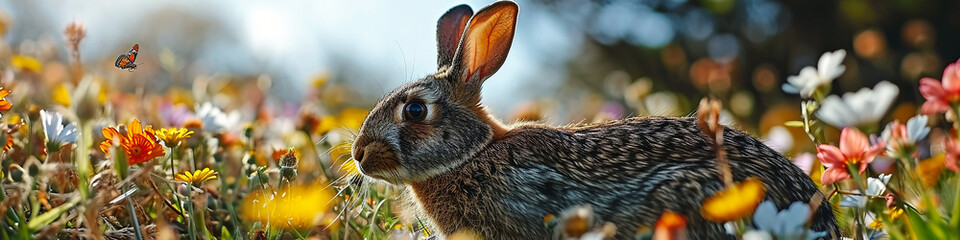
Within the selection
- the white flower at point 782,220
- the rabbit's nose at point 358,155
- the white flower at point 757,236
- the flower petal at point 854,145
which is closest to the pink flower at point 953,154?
the flower petal at point 854,145

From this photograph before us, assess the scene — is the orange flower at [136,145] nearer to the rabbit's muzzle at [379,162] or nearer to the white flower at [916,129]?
the rabbit's muzzle at [379,162]

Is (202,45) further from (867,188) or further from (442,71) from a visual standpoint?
(867,188)

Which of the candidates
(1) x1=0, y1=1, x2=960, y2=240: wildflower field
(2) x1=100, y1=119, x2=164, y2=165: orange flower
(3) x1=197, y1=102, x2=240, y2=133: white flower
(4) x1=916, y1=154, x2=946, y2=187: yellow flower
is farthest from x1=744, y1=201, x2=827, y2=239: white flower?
(3) x1=197, y1=102, x2=240, y2=133: white flower

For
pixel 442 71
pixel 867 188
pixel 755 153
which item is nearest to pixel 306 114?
pixel 442 71

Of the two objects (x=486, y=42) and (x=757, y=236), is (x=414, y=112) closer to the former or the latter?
(x=486, y=42)

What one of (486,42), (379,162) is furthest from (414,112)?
(486,42)

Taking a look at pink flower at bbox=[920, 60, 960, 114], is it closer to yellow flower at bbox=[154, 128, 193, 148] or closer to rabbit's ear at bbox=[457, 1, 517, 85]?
rabbit's ear at bbox=[457, 1, 517, 85]
